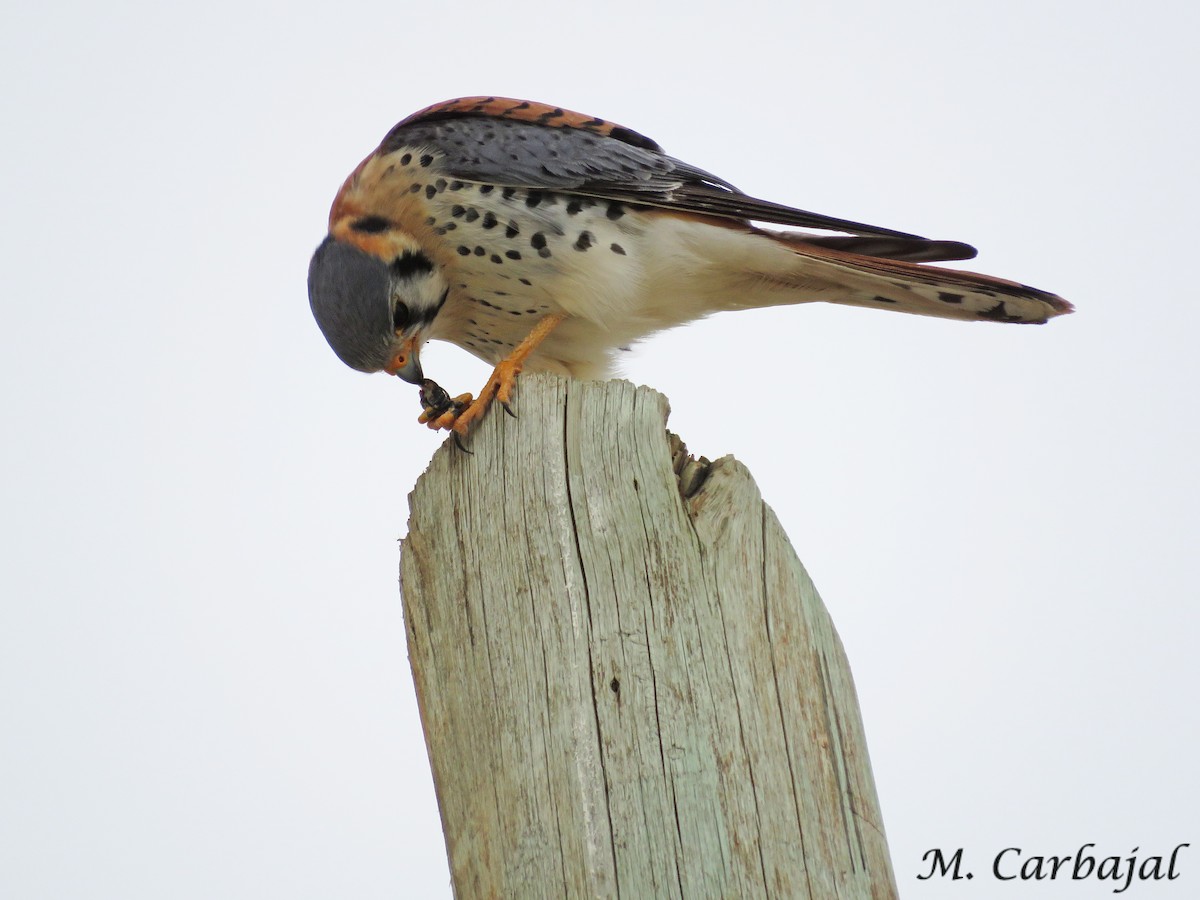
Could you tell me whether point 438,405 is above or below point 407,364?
below

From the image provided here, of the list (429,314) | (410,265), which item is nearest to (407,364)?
(429,314)

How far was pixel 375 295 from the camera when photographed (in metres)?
3.36

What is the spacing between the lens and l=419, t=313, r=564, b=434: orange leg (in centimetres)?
262

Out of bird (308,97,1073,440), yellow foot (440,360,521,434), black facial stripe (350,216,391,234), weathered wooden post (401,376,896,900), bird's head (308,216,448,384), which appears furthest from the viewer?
black facial stripe (350,216,391,234)

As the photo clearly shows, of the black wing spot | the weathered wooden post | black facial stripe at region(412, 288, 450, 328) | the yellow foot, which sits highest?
black facial stripe at region(412, 288, 450, 328)

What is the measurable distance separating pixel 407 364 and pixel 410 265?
0.32 metres

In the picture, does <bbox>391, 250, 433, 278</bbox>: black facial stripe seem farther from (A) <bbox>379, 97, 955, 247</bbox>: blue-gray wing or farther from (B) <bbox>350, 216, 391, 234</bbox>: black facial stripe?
(A) <bbox>379, 97, 955, 247</bbox>: blue-gray wing

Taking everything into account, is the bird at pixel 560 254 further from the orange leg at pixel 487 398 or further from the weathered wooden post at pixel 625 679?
the weathered wooden post at pixel 625 679

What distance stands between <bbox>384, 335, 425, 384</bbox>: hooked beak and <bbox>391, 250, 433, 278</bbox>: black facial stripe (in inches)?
7.8

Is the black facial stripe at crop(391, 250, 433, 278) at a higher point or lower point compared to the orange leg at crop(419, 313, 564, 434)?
higher

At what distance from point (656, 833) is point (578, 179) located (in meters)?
2.31

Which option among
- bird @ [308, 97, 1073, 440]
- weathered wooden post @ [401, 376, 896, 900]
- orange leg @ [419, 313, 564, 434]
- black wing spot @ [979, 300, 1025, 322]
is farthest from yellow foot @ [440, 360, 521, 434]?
black wing spot @ [979, 300, 1025, 322]

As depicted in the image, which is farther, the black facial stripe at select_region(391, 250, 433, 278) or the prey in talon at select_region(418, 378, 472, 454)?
the black facial stripe at select_region(391, 250, 433, 278)

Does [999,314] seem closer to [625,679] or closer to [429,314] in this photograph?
[429,314]
